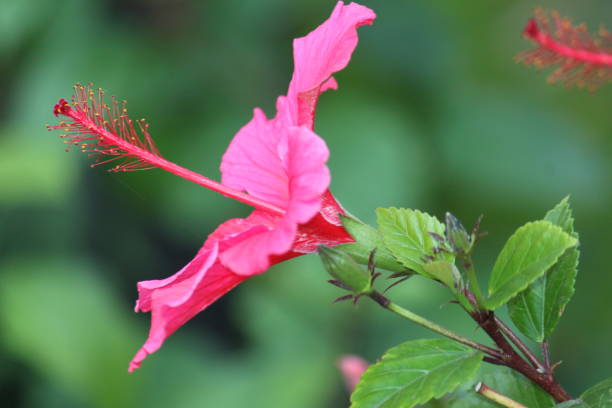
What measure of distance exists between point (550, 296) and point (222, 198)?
1.74 meters

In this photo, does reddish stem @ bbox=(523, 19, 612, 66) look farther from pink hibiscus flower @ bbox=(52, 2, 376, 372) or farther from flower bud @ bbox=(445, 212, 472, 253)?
flower bud @ bbox=(445, 212, 472, 253)

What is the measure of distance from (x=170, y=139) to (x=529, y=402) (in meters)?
1.90

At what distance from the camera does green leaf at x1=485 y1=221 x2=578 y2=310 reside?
28.8 inches

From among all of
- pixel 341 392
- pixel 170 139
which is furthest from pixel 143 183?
pixel 341 392

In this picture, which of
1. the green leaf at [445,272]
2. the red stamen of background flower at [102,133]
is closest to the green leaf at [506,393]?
the green leaf at [445,272]

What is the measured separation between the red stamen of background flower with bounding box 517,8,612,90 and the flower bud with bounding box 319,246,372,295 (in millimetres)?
394

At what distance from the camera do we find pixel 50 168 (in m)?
2.19

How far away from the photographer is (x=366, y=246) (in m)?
0.85

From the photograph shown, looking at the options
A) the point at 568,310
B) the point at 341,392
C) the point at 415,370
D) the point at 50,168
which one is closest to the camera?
the point at 415,370

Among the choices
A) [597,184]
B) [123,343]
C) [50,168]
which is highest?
[50,168]

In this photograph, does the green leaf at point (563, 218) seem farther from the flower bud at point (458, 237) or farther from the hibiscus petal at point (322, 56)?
the hibiscus petal at point (322, 56)

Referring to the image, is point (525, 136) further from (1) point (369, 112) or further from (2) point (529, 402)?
(2) point (529, 402)

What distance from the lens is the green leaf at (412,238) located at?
79 cm

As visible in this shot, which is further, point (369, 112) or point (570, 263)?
point (369, 112)
